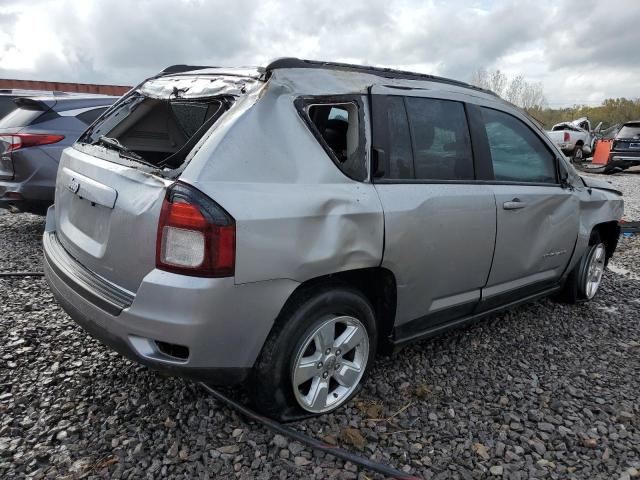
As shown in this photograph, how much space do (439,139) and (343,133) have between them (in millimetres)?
656

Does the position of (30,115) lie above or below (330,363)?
above

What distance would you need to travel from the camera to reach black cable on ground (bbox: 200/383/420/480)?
7.48 ft

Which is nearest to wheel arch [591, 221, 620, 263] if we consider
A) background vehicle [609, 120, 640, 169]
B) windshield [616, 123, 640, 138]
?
background vehicle [609, 120, 640, 169]

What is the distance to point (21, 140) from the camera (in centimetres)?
536

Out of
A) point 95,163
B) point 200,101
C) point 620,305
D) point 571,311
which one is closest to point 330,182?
point 200,101

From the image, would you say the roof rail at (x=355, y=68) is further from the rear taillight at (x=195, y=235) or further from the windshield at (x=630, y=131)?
the windshield at (x=630, y=131)

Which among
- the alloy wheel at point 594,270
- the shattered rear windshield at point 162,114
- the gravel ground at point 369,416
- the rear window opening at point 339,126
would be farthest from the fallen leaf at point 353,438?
the alloy wheel at point 594,270

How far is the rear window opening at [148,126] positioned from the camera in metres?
2.92

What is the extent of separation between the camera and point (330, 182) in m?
2.41

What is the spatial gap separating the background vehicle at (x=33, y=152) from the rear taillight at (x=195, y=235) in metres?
3.93

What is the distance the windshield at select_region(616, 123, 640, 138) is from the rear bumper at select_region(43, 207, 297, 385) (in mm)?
18258

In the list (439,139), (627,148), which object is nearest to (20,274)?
(439,139)

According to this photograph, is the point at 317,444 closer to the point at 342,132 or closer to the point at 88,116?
the point at 342,132

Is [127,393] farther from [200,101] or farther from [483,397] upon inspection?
[483,397]
